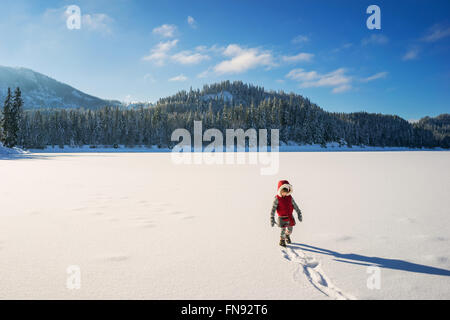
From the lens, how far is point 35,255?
3395 mm

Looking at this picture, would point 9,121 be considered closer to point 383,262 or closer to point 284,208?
point 284,208

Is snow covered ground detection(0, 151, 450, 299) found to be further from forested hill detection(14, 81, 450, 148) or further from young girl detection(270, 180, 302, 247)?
forested hill detection(14, 81, 450, 148)

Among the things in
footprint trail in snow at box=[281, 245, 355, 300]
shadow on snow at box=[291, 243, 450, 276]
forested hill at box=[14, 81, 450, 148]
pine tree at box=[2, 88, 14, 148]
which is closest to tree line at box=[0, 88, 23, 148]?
pine tree at box=[2, 88, 14, 148]

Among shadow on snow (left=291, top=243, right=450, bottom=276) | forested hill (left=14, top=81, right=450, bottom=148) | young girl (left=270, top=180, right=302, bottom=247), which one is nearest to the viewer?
shadow on snow (left=291, top=243, right=450, bottom=276)

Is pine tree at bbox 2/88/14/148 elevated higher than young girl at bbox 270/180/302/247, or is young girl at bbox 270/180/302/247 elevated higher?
pine tree at bbox 2/88/14/148

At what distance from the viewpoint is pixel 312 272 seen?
3037 millimetres

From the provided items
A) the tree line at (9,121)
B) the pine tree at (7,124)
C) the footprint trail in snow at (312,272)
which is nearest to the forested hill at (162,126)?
the tree line at (9,121)

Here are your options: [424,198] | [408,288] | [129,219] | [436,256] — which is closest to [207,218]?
[129,219]

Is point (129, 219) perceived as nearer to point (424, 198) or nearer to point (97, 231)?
point (97, 231)

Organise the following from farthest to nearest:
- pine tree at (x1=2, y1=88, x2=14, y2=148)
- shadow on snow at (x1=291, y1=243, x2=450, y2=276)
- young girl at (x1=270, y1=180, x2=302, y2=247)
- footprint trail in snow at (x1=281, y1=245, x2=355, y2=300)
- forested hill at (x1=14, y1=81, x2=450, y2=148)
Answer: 1. forested hill at (x1=14, y1=81, x2=450, y2=148)
2. pine tree at (x1=2, y1=88, x2=14, y2=148)
3. young girl at (x1=270, y1=180, x2=302, y2=247)
4. shadow on snow at (x1=291, y1=243, x2=450, y2=276)
5. footprint trail in snow at (x1=281, y1=245, x2=355, y2=300)

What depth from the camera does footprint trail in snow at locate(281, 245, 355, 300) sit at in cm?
255

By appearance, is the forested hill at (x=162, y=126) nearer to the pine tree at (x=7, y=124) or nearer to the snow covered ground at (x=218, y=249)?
the pine tree at (x=7, y=124)

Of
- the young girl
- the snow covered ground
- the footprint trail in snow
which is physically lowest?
the footprint trail in snow
